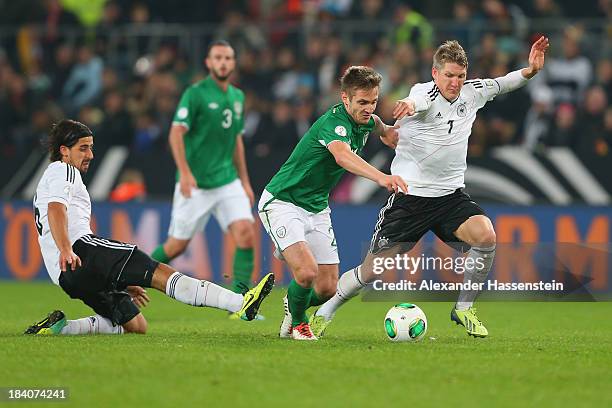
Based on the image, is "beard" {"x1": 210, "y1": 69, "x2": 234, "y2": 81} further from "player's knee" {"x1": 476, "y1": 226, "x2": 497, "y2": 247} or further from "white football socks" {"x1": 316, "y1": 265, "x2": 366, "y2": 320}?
"player's knee" {"x1": 476, "y1": 226, "x2": 497, "y2": 247}


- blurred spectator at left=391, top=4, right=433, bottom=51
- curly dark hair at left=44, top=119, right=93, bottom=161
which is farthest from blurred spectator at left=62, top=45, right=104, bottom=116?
curly dark hair at left=44, top=119, right=93, bottom=161

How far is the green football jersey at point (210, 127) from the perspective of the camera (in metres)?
12.0

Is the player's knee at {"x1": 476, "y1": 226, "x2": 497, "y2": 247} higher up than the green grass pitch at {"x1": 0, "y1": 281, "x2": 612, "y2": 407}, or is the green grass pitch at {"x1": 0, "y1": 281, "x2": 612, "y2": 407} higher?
the player's knee at {"x1": 476, "y1": 226, "x2": 497, "y2": 247}

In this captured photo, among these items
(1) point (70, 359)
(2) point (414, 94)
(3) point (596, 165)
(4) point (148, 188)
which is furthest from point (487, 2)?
(1) point (70, 359)

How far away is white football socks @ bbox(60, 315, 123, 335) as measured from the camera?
9383mm

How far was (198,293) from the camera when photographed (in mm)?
9008

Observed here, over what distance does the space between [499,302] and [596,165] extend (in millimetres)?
3148

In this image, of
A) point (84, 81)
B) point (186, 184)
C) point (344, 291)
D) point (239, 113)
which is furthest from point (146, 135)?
point (344, 291)

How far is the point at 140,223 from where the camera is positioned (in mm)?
16438

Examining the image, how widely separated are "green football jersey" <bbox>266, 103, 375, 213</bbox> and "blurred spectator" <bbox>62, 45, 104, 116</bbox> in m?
10.7

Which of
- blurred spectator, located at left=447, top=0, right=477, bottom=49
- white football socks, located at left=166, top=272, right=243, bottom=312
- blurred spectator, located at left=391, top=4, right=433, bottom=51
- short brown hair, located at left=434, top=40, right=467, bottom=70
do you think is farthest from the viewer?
blurred spectator, located at left=391, top=4, right=433, bottom=51

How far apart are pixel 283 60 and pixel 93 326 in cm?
959

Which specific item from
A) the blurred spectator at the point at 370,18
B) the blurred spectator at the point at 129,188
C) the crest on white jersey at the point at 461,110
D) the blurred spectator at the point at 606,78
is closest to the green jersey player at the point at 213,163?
the crest on white jersey at the point at 461,110

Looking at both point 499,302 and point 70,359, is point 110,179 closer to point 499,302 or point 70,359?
point 499,302
